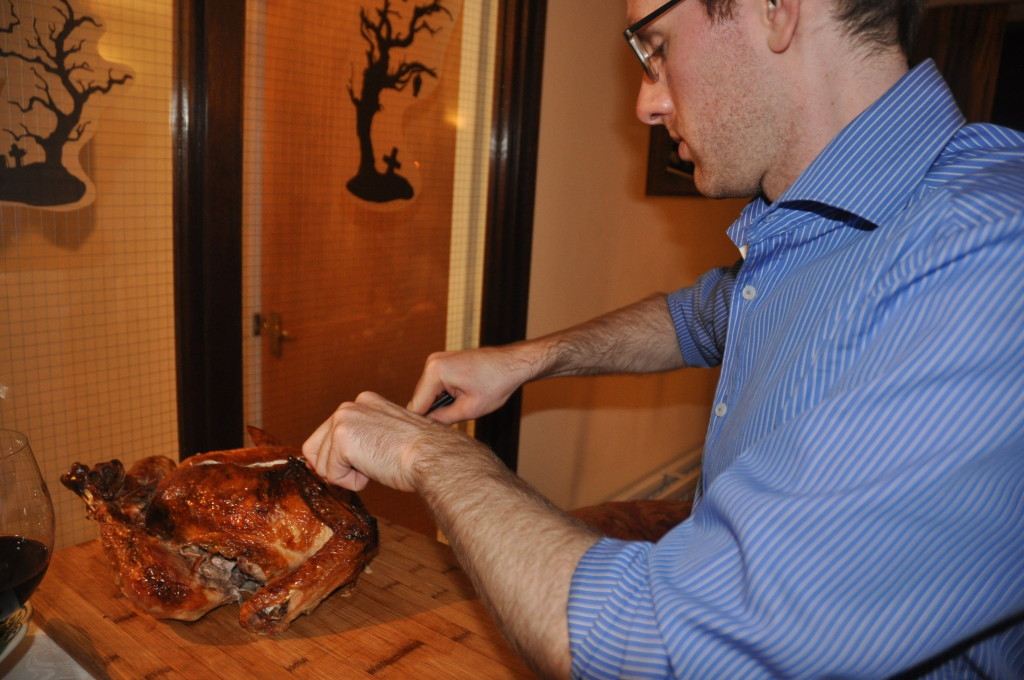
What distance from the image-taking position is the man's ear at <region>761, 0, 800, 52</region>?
98cm

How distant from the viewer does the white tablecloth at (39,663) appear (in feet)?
3.51

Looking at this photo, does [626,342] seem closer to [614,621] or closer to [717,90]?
[717,90]

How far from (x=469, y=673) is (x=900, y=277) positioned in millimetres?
825

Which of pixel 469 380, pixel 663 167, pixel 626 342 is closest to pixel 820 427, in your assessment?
pixel 469 380

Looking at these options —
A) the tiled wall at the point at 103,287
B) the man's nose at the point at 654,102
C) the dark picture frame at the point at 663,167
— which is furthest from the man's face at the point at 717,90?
the dark picture frame at the point at 663,167

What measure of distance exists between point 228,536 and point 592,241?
224cm

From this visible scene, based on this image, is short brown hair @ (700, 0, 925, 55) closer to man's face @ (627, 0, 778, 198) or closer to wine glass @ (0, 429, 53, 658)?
man's face @ (627, 0, 778, 198)

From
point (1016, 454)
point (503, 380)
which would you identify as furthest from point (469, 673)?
point (1016, 454)

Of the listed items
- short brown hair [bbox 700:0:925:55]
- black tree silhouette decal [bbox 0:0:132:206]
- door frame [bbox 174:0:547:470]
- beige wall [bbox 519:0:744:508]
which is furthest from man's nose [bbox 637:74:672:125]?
beige wall [bbox 519:0:744:508]

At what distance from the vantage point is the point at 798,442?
2.36 ft

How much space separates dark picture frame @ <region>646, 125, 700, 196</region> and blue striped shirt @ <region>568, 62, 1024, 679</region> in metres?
2.64

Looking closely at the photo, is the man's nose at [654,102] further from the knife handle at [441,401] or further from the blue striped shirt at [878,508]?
the knife handle at [441,401]

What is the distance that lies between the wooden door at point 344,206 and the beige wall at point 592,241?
1.52 ft

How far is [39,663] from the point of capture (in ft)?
3.61
